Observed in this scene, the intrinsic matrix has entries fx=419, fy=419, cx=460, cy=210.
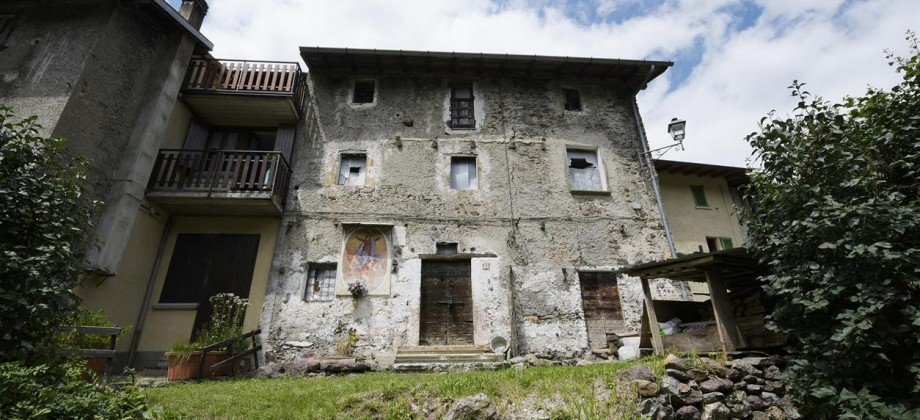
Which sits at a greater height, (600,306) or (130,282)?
Answer: (130,282)

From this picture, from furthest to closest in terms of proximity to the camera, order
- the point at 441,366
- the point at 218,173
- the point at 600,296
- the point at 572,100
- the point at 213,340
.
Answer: the point at 572,100, the point at 600,296, the point at 218,173, the point at 441,366, the point at 213,340

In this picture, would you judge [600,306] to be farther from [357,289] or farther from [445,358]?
[357,289]

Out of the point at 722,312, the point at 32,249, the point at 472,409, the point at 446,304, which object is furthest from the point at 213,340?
the point at 722,312

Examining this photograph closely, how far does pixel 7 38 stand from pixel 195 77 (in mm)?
3496

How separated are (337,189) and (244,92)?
137 inches

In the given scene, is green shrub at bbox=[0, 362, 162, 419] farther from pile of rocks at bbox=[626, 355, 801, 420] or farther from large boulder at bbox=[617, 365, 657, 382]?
pile of rocks at bbox=[626, 355, 801, 420]

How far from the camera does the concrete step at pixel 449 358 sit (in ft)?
28.6

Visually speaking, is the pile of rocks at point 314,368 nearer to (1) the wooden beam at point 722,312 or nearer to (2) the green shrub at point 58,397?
(2) the green shrub at point 58,397

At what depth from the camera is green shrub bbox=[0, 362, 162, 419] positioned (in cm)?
346

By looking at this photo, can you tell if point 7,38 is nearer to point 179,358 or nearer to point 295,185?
point 295,185

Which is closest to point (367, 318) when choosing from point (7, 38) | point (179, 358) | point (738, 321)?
point (179, 358)

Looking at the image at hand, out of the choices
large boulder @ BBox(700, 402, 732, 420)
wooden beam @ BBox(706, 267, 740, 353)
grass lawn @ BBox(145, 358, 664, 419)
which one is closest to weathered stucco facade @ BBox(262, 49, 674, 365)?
grass lawn @ BBox(145, 358, 664, 419)

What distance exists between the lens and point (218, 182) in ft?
32.9

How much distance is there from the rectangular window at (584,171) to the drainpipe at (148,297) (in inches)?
415
